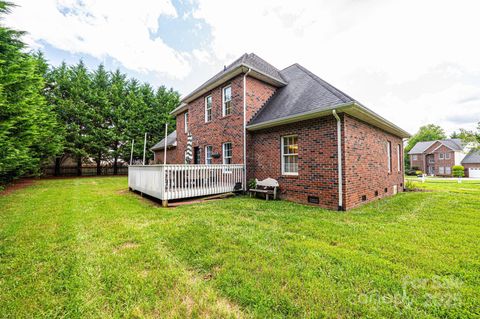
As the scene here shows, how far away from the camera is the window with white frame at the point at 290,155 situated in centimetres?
735

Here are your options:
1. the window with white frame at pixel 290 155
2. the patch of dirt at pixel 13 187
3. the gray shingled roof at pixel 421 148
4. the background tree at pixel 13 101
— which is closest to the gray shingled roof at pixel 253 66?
the window with white frame at pixel 290 155

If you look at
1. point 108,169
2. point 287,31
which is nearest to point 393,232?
point 287,31

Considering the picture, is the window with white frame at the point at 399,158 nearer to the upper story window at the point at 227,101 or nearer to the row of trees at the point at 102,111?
the upper story window at the point at 227,101

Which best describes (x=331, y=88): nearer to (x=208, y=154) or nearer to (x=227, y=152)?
(x=227, y=152)

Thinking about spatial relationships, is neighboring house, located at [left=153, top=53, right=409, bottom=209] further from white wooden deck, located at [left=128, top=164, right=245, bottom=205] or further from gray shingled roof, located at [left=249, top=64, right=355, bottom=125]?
white wooden deck, located at [left=128, top=164, right=245, bottom=205]

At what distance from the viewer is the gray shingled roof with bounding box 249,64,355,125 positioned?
6523mm

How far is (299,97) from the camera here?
7.95 meters

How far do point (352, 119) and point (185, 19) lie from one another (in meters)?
11.5

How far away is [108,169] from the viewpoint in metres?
23.4

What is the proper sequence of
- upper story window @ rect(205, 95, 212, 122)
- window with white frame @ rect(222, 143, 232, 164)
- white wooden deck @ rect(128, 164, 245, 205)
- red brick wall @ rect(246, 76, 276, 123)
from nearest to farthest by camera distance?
white wooden deck @ rect(128, 164, 245, 205) < red brick wall @ rect(246, 76, 276, 123) < window with white frame @ rect(222, 143, 232, 164) < upper story window @ rect(205, 95, 212, 122)

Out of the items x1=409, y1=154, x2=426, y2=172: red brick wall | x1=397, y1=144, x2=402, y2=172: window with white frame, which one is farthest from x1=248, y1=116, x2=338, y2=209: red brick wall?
x1=409, y1=154, x2=426, y2=172: red brick wall

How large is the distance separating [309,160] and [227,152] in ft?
15.0

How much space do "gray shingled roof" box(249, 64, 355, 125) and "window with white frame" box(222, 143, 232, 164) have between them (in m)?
1.92

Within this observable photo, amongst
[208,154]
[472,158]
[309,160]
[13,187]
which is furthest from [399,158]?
[472,158]
